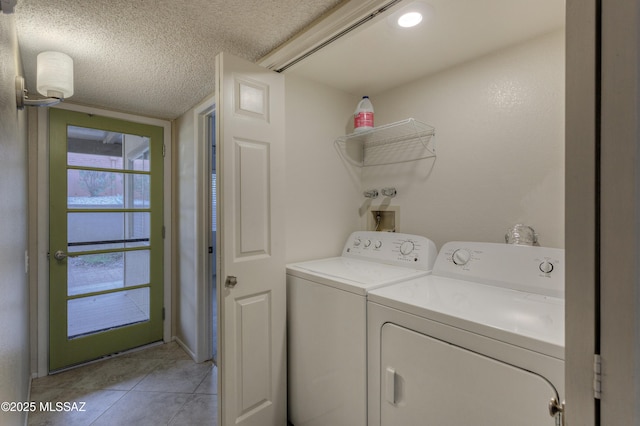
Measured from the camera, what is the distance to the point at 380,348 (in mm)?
1242

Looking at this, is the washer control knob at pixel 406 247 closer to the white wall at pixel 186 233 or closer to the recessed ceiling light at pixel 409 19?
the recessed ceiling light at pixel 409 19

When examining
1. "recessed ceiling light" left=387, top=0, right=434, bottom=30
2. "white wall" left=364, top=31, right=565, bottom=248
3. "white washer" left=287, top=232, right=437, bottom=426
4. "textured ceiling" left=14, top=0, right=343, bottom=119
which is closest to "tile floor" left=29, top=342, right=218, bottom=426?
"white washer" left=287, top=232, right=437, bottom=426

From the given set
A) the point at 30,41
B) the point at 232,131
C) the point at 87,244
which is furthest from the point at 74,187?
the point at 232,131

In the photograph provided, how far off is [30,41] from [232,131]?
3.72 feet

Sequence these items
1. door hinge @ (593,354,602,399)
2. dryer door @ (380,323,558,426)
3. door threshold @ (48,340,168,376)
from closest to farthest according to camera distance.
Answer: door hinge @ (593,354,602,399), dryer door @ (380,323,558,426), door threshold @ (48,340,168,376)

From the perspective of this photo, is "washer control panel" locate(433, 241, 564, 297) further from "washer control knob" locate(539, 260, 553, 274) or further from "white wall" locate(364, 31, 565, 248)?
"white wall" locate(364, 31, 565, 248)

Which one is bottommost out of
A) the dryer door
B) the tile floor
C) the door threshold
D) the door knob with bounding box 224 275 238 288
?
the tile floor

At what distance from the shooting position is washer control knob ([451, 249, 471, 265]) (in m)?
1.48

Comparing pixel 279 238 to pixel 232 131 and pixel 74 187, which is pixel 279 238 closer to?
pixel 232 131

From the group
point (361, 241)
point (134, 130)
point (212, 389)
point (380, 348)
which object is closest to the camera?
point (380, 348)

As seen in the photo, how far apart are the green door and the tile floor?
233mm

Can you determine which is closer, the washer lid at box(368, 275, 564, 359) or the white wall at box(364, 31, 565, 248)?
the washer lid at box(368, 275, 564, 359)

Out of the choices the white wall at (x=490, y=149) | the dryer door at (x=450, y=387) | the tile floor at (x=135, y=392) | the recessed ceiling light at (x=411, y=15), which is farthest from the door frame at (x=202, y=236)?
the dryer door at (x=450, y=387)

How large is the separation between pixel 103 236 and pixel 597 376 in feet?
10.4
